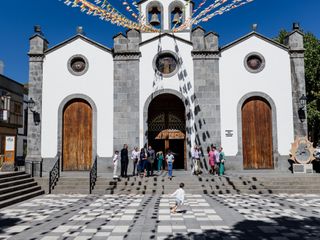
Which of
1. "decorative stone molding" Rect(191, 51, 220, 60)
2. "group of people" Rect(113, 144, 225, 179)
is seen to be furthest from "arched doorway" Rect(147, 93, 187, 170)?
"decorative stone molding" Rect(191, 51, 220, 60)

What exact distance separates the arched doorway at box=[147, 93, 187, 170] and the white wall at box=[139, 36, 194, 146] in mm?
951

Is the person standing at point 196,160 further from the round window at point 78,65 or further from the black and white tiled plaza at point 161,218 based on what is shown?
the round window at point 78,65

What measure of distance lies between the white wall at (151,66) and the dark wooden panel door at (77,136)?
3.21m

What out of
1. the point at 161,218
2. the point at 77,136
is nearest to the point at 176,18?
the point at 77,136

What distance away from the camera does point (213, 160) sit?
50.2 ft

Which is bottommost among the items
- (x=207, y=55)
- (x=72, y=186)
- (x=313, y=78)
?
(x=72, y=186)

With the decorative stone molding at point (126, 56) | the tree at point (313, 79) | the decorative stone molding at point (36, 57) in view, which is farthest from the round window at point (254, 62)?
the decorative stone molding at point (36, 57)

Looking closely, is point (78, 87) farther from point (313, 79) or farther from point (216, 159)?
point (313, 79)

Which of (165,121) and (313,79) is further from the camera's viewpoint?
(313,79)

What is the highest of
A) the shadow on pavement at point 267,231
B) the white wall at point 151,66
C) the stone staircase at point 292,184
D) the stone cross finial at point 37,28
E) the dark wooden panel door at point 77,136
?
the stone cross finial at point 37,28

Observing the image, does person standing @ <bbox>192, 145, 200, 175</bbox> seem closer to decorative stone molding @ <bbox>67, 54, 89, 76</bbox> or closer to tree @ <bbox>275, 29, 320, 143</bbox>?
decorative stone molding @ <bbox>67, 54, 89, 76</bbox>

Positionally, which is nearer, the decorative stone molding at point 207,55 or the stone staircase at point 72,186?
the stone staircase at point 72,186

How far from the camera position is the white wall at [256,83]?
16578 millimetres

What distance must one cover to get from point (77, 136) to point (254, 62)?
11.0 metres
